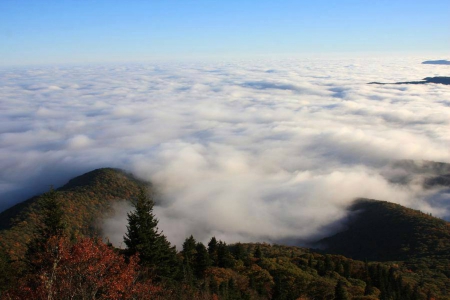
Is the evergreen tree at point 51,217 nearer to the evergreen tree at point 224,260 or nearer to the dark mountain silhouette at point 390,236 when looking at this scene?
the evergreen tree at point 224,260

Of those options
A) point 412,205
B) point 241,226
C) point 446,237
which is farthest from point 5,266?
point 412,205

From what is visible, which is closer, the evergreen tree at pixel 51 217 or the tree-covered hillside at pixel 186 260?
the tree-covered hillside at pixel 186 260

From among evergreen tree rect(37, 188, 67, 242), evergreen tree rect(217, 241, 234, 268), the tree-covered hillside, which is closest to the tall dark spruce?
the tree-covered hillside

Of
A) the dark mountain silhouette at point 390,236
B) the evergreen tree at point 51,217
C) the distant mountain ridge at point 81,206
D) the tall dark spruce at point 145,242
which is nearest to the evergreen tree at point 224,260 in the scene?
the tall dark spruce at point 145,242

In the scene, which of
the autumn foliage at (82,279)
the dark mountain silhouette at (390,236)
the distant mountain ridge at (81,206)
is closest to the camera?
the autumn foliage at (82,279)

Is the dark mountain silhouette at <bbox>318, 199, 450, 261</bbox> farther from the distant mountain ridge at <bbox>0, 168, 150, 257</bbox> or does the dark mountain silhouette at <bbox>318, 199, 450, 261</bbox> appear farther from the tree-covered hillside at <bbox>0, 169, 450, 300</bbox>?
the distant mountain ridge at <bbox>0, 168, 150, 257</bbox>

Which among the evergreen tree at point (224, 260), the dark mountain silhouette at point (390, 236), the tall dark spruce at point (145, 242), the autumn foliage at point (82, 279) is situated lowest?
the dark mountain silhouette at point (390, 236)

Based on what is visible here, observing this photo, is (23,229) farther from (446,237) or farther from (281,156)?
(281,156)

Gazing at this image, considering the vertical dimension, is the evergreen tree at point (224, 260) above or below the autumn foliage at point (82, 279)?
below

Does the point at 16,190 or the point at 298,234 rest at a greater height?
the point at 16,190

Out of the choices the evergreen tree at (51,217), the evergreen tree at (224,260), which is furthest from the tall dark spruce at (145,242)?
the evergreen tree at (224,260)

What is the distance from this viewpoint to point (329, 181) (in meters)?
154

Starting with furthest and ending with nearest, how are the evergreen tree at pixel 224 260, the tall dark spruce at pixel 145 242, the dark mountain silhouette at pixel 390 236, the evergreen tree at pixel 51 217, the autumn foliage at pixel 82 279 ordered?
the dark mountain silhouette at pixel 390 236 < the evergreen tree at pixel 224 260 < the evergreen tree at pixel 51 217 < the tall dark spruce at pixel 145 242 < the autumn foliage at pixel 82 279

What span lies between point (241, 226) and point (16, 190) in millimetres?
86891
